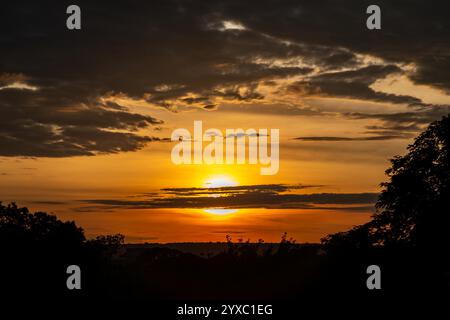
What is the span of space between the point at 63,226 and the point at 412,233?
2313 centimetres

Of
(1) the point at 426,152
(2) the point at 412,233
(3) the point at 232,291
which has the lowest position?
(3) the point at 232,291

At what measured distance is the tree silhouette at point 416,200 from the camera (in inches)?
1713

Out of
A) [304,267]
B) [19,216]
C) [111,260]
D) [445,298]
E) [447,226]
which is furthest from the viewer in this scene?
[304,267]

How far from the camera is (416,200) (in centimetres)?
4562

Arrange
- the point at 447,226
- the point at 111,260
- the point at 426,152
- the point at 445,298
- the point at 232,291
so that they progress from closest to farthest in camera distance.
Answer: the point at 445,298 → the point at 447,226 → the point at 426,152 → the point at 111,260 → the point at 232,291

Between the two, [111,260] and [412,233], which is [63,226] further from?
[412,233]

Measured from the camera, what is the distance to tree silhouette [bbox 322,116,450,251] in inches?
1713

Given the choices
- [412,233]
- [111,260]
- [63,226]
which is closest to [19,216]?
[63,226]
